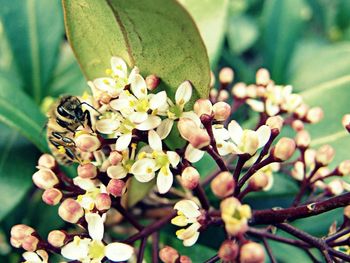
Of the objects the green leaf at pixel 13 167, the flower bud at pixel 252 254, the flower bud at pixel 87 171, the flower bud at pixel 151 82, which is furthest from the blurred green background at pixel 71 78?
the flower bud at pixel 252 254

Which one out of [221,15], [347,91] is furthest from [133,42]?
[347,91]

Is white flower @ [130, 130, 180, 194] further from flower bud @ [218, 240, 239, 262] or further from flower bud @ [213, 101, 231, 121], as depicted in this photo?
flower bud @ [218, 240, 239, 262]

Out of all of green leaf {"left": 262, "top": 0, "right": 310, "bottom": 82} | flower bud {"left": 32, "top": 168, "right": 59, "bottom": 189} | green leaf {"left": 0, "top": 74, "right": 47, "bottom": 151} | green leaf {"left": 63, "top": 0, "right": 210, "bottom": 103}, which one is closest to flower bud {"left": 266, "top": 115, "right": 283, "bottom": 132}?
green leaf {"left": 63, "top": 0, "right": 210, "bottom": 103}

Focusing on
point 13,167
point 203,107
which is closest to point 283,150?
point 203,107

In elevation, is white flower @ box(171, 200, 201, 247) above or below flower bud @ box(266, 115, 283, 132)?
below

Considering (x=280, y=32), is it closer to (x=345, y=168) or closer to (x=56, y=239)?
(x=345, y=168)
